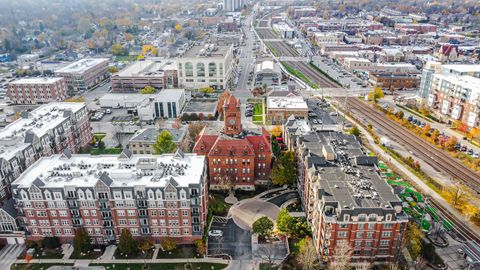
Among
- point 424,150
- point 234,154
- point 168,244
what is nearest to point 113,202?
point 168,244

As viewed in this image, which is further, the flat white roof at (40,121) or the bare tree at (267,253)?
the flat white roof at (40,121)

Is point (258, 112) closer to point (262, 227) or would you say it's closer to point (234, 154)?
point (234, 154)

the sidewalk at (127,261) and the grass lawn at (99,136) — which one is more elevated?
the grass lawn at (99,136)

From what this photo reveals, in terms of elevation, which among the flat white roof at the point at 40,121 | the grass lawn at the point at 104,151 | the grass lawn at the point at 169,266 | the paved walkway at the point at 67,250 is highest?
the flat white roof at the point at 40,121

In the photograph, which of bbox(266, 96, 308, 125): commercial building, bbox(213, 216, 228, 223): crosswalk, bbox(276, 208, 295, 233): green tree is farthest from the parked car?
bbox(266, 96, 308, 125): commercial building

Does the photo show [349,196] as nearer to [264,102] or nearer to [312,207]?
[312,207]

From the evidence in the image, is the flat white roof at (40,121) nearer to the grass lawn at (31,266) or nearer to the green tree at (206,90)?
the grass lawn at (31,266)

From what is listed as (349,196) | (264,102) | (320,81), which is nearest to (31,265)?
(349,196)

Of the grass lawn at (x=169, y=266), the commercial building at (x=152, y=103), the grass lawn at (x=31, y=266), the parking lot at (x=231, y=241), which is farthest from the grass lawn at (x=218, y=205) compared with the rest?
the commercial building at (x=152, y=103)
